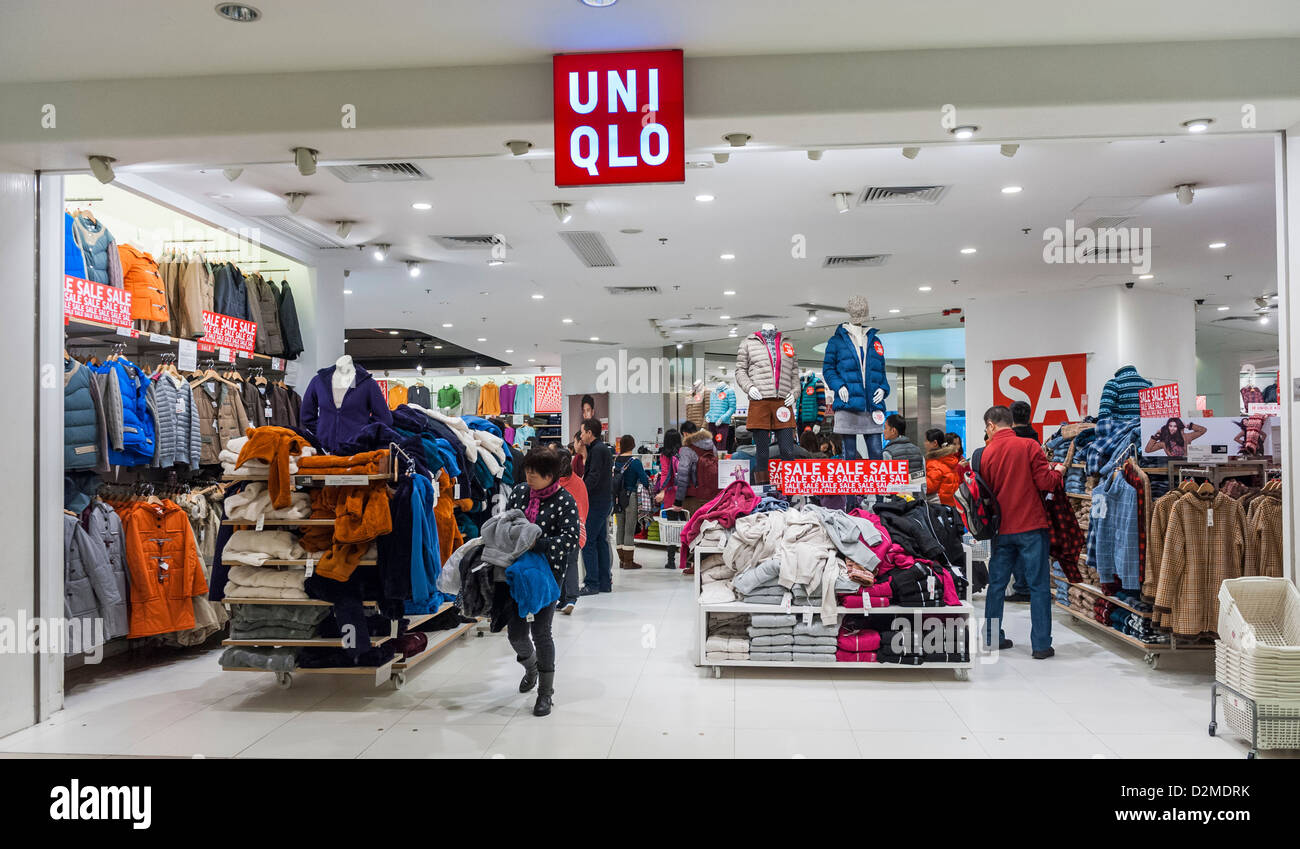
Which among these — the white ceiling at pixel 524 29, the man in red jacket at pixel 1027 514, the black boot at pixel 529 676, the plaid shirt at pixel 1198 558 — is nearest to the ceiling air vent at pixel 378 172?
the white ceiling at pixel 524 29

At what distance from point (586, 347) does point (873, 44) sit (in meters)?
14.5

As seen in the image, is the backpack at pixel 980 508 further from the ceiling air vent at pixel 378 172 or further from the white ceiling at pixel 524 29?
the ceiling air vent at pixel 378 172

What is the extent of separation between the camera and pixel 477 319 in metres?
13.8

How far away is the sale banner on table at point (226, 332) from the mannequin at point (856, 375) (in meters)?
4.73

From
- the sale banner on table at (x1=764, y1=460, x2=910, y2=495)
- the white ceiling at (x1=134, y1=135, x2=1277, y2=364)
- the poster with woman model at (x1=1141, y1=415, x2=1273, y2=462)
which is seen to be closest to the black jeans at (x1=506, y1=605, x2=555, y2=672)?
the sale banner on table at (x1=764, y1=460, x2=910, y2=495)

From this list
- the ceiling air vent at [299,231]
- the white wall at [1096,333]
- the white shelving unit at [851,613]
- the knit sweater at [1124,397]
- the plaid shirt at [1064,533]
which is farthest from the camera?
the white wall at [1096,333]

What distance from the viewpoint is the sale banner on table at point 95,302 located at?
5.15 meters

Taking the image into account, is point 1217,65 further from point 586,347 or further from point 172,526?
point 586,347

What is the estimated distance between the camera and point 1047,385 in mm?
11641

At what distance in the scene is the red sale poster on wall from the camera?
19.7m

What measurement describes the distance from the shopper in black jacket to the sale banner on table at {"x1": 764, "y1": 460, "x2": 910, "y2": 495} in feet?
8.01

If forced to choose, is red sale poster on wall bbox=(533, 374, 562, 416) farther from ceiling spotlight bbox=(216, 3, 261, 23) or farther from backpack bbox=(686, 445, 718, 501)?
ceiling spotlight bbox=(216, 3, 261, 23)
